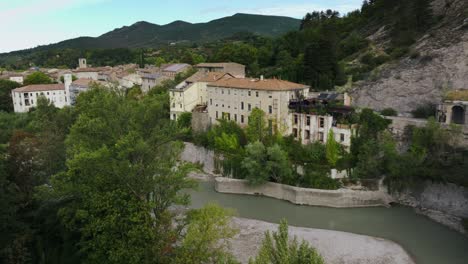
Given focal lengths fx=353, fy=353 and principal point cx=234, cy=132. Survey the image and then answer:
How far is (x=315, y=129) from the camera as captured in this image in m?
30.4

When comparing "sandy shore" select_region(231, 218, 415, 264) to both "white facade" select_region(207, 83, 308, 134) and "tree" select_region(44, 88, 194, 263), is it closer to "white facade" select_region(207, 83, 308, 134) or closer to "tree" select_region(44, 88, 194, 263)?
"tree" select_region(44, 88, 194, 263)

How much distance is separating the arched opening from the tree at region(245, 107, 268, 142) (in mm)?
15083

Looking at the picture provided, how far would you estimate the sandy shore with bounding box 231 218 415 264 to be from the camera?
60.3 feet

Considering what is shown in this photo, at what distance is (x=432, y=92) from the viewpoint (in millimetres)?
34281

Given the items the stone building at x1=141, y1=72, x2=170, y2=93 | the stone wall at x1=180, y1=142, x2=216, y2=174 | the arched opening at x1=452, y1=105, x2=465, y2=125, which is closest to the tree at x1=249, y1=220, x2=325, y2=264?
the stone wall at x1=180, y1=142, x2=216, y2=174

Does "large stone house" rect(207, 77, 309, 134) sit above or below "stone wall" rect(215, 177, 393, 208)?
above

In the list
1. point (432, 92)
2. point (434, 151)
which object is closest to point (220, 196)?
point (434, 151)

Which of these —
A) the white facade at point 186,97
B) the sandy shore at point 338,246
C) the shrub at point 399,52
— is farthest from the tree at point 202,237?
the shrub at point 399,52

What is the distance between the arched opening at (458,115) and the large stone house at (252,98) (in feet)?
40.5

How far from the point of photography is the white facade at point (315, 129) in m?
28.8

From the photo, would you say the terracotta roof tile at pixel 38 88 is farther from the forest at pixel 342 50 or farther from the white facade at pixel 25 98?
the forest at pixel 342 50

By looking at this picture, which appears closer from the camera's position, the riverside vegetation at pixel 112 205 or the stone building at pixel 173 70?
the riverside vegetation at pixel 112 205

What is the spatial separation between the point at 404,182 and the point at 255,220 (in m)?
11.0

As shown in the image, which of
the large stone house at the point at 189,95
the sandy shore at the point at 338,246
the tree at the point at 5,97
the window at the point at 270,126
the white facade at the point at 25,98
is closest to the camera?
the sandy shore at the point at 338,246
